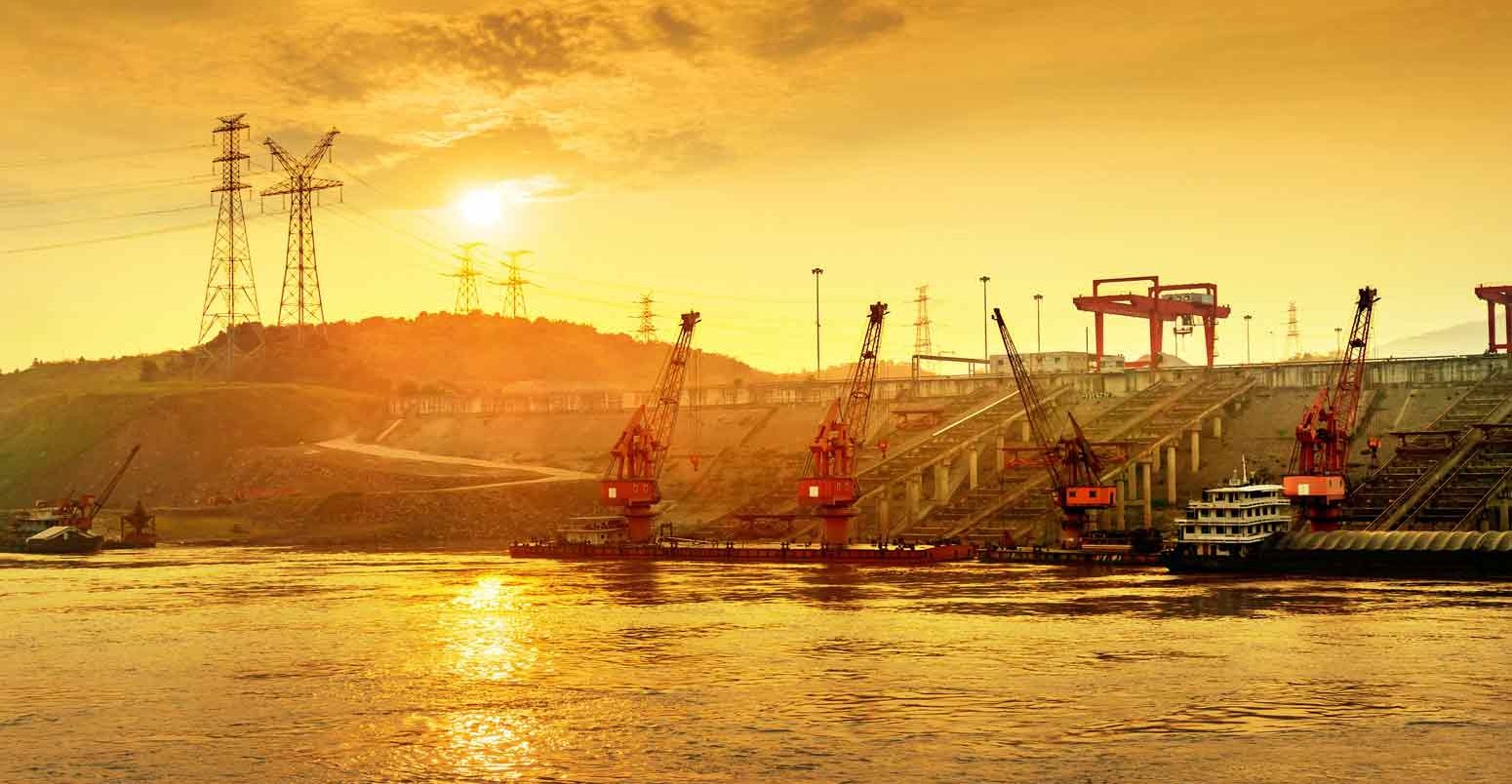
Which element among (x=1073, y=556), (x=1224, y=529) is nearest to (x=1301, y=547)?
(x=1224, y=529)

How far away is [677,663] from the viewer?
69.0 m

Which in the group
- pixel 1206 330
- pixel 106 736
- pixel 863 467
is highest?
pixel 1206 330

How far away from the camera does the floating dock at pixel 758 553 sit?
12938cm

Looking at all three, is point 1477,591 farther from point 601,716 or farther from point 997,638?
point 601,716

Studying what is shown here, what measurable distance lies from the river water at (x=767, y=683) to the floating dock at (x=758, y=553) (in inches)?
829

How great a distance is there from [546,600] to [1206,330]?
122 metres

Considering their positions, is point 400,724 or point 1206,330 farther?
point 1206,330

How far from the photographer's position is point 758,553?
138000 mm

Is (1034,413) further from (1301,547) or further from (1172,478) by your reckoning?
(1301,547)

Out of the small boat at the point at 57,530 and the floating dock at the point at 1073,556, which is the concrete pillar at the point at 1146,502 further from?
the small boat at the point at 57,530

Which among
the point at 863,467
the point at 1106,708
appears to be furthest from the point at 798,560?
the point at 1106,708

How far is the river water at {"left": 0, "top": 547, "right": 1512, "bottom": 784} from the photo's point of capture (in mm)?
48312

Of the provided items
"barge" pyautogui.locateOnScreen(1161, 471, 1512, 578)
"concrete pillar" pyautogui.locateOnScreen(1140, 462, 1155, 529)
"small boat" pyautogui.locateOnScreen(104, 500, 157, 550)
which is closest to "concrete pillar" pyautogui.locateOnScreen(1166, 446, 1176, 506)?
"concrete pillar" pyautogui.locateOnScreen(1140, 462, 1155, 529)

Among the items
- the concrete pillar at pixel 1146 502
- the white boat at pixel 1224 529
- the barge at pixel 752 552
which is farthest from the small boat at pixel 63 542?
the white boat at pixel 1224 529
